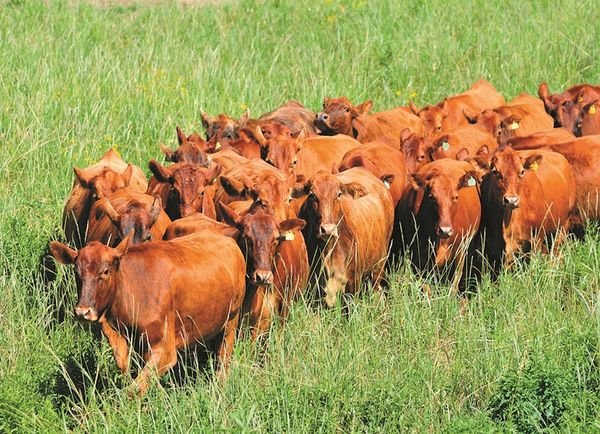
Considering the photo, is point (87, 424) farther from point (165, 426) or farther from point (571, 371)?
point (571, 371)

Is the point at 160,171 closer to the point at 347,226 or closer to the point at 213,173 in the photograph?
the point at 213,173

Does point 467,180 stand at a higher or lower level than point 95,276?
lower

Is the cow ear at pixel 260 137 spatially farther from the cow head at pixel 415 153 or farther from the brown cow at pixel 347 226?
the cow head at pixel 415 153

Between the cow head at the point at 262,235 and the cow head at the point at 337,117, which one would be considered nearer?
the cow head at the point at 262,235

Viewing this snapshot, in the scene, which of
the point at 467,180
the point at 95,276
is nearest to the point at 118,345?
the point at 95,276

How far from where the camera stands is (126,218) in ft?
33.6

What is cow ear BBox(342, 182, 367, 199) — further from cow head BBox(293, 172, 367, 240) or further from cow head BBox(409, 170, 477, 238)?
cow head BBox(409, 170, 477, 238)

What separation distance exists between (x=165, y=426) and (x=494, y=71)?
11.4 metres

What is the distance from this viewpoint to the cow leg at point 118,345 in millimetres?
8797

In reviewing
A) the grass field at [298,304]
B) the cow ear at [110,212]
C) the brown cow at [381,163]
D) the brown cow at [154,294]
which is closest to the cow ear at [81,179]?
the grass field at [298,304]

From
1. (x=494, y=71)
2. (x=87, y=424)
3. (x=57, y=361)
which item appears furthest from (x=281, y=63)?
(x=87, y=424)

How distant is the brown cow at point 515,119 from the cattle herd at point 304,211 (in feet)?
0.09

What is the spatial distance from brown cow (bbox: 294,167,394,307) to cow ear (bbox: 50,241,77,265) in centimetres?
289

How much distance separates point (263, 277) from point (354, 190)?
224 cm
